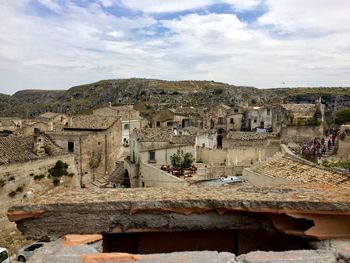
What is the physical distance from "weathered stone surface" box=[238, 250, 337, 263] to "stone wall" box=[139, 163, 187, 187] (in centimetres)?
2036

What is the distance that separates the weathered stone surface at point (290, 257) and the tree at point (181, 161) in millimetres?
25190

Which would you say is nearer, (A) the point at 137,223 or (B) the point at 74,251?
(B) the point at 74,251

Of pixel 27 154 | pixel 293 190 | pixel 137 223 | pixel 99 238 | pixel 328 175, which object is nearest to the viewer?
pixel 99 238

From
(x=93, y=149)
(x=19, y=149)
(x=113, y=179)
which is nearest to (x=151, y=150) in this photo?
(x=113, y=179)

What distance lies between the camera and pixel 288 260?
3541mm

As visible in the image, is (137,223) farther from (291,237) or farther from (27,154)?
(27,154)

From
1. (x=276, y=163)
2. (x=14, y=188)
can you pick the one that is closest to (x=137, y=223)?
(x=276, y=163)

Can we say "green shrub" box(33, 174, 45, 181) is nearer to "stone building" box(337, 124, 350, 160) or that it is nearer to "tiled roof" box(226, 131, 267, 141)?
"stone building" box(337, 124, 350, 160)

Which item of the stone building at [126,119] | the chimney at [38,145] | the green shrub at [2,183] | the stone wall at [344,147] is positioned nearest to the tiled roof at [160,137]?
the chimney at [38,145]

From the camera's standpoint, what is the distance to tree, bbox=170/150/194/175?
3002 centimetres

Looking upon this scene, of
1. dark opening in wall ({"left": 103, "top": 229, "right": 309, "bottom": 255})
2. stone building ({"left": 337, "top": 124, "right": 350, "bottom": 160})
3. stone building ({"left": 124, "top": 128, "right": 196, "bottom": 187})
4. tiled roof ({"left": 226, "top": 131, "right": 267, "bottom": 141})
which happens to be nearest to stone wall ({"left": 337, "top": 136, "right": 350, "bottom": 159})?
stone building ({"left": 337, "top": 124, "right": 350, "bottom": 160})

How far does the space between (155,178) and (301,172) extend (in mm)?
15299

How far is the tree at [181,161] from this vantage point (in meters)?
30.0

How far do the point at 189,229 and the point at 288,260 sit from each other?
1297mm
